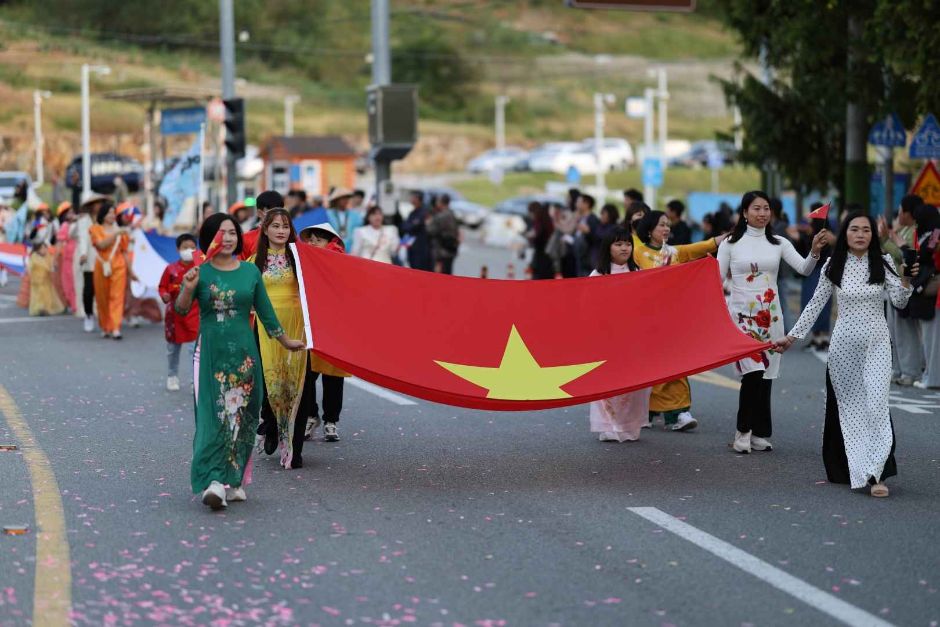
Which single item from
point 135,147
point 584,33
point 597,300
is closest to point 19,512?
point 597,300

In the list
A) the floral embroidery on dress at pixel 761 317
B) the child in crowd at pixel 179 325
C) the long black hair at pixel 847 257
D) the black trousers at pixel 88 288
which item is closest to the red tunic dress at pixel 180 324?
the child in crowd at pixel 179 325

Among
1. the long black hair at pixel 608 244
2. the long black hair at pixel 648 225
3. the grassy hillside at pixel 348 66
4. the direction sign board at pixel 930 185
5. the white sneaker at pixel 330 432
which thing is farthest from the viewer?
the grassy hillside at pixel 348 66

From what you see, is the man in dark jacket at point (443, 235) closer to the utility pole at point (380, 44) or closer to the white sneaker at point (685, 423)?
the utility pole at point (380, 44)

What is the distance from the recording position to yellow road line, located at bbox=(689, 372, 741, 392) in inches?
659

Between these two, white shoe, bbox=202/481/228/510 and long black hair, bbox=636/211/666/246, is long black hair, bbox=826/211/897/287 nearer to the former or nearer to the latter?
long black hair, bbox=636/211/666/246

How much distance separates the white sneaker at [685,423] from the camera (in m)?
13.3

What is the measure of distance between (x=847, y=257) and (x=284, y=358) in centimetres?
381

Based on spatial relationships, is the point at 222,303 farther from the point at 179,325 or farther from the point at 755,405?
the point at 179,325

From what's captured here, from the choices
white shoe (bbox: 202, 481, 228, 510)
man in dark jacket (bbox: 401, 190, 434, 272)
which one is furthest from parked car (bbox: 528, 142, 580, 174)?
white shoe (bbox: 202, 481, 228, 510)

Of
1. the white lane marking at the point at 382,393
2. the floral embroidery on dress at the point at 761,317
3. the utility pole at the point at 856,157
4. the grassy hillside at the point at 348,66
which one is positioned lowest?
the white lane marking at the point at 382,393

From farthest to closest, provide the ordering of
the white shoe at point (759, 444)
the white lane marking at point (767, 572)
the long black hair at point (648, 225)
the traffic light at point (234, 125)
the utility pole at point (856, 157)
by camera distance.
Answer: the traffic light at point (234, 125) → the utility pole at point (856, 157) → the long black hair at point (648, 225) → the white shoe at point (759, 444) → the white lane marking at point (767, 572)

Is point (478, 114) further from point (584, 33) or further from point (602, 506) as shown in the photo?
point (602, 506)

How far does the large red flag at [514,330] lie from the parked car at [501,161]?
251 feet

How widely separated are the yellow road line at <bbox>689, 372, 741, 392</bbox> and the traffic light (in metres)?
14.8
